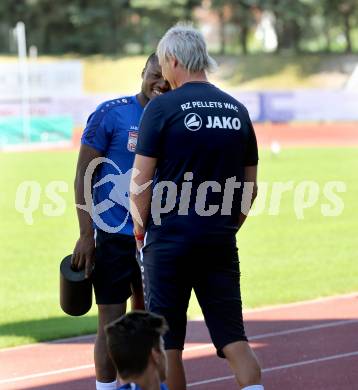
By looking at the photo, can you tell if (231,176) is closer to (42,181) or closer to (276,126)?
(42,181)

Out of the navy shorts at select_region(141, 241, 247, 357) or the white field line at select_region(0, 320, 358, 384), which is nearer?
the navy shorts at select_region(141, 241, 247, 357)

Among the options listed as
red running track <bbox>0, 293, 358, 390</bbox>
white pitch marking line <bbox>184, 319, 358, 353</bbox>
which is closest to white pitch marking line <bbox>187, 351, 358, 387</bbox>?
red running track <bbox>0, 293, 358, 390</bbox>

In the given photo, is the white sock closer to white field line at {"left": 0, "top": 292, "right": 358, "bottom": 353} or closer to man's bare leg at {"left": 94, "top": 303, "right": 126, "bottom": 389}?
man's bare leg at {"left": 94, "top": 303, "right": 126, "bottom": 389}

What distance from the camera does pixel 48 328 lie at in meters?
8.30

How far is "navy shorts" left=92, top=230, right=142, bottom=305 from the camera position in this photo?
535 centimetres

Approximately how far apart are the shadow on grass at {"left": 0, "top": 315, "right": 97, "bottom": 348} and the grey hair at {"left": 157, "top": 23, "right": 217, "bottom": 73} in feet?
13.0

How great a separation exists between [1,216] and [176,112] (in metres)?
12.4

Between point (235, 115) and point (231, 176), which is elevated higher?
point (235, 115)

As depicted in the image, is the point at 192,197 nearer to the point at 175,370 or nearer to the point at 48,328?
the point at 175,370

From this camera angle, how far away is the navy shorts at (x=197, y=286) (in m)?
4.50

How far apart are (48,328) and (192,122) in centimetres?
439

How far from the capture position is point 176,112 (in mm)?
4332

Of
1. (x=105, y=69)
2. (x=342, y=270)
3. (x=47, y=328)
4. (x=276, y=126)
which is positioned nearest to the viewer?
(x=47, y=328)

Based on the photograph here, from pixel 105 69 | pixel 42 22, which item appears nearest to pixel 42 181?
pixel 105 69
